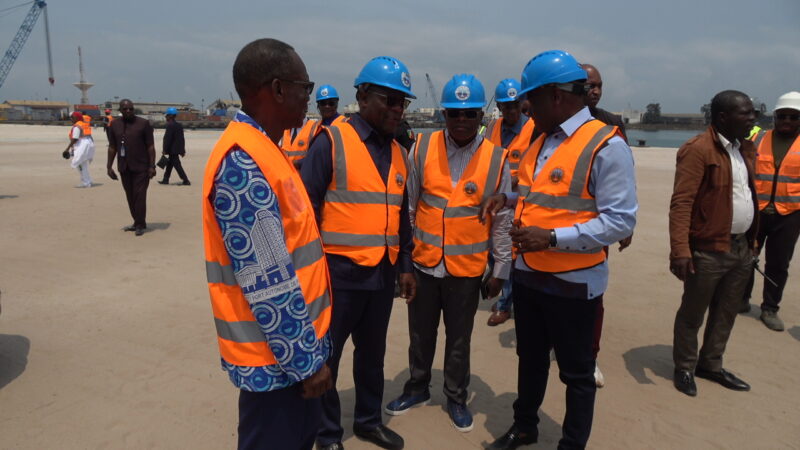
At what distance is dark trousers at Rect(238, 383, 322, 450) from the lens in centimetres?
173

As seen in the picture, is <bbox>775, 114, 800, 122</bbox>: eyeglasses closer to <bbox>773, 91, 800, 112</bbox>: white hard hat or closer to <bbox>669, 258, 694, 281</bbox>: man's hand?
<bbox>773, 91, 800, 112</bbox>: white hard hat

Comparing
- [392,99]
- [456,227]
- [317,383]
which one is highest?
[392,99]

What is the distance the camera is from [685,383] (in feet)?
12.2

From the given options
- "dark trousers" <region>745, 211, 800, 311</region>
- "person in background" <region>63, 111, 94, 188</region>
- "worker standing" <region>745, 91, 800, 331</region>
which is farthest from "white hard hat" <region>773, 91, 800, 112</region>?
"person in background" <region>63, 111, 94, 188</region>

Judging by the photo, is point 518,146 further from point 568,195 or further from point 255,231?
point 255,231

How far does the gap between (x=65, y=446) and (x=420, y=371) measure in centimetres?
224

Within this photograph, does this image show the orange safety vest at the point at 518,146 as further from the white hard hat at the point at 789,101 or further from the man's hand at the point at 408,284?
the white hard hat at the point at 789,101

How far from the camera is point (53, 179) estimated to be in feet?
43.6

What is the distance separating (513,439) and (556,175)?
1.69 meters

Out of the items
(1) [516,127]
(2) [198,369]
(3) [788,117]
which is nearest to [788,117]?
(3) [788,117]

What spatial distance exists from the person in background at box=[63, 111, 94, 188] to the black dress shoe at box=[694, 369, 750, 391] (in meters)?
13.3

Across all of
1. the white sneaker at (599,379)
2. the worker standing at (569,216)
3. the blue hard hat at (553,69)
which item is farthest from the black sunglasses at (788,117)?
the blue hard hat at (553,69)

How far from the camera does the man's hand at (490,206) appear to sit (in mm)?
3082

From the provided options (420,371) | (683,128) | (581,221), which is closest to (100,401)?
(420,371)
